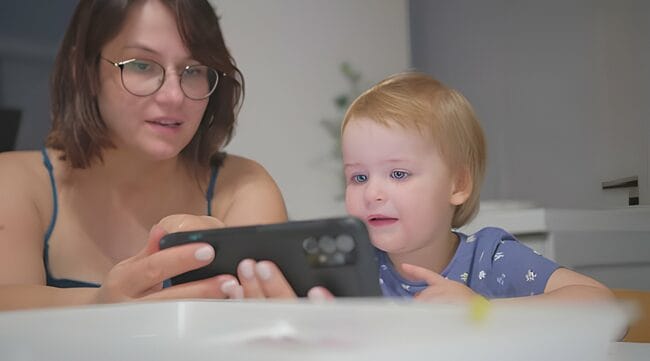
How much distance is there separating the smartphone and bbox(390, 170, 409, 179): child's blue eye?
0.30m

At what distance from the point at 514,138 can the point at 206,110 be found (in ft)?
1.92

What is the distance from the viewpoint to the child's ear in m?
0.90

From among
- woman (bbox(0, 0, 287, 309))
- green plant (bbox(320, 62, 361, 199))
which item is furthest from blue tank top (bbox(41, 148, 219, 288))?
green plant (bbox(320, 62, 361, 199))

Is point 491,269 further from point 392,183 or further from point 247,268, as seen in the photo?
point 247,268

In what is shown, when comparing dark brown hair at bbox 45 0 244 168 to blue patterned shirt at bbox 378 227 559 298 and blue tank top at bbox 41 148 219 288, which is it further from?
blue patterned shirt at bbox 378 227 559 298

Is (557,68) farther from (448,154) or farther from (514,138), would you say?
(448,154)

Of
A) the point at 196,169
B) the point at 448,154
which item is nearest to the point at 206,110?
the point at 196,169

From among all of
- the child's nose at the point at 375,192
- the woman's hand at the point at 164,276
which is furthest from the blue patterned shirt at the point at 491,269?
the woman's hand at the point at 164,276

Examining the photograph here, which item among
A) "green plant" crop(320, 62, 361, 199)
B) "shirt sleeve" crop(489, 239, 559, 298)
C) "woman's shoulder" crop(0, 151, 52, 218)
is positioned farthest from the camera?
"green plant" crop(320, 62, 361, 199)

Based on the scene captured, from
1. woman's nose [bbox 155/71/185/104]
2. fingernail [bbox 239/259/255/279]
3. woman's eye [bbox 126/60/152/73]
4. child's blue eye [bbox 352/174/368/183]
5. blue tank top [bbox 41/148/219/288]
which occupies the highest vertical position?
woman's eye [bbox 126/60/152/73]

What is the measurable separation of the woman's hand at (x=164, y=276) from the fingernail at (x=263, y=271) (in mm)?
20

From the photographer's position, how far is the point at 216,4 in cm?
178

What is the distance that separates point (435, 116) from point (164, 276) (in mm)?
396

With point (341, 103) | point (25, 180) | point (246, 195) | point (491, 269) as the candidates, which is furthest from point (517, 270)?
point (341, 103)
